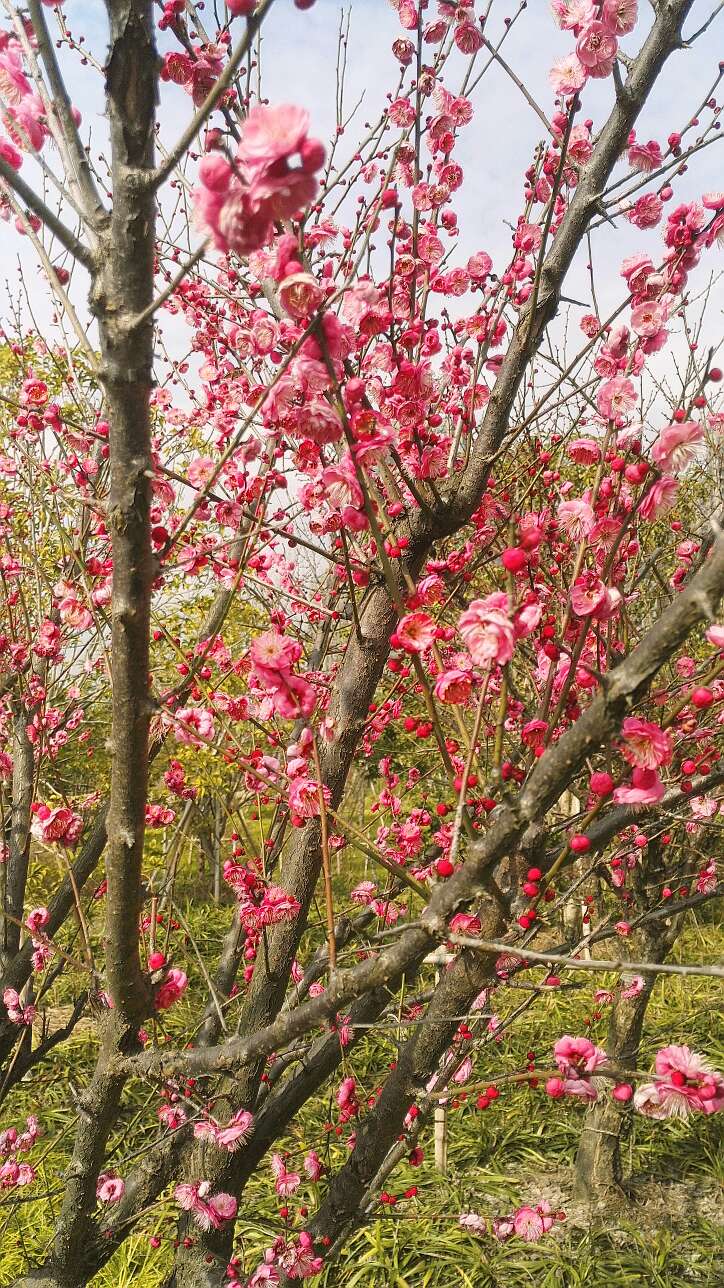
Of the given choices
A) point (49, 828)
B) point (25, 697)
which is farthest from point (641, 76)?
point (25, 697)

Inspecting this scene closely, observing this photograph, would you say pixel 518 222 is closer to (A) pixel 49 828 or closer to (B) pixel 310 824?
(B) pixel 310 824

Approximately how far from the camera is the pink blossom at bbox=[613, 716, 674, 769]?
3.89 ft

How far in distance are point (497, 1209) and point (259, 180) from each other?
5.14m

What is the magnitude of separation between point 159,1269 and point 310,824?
3.16 metres

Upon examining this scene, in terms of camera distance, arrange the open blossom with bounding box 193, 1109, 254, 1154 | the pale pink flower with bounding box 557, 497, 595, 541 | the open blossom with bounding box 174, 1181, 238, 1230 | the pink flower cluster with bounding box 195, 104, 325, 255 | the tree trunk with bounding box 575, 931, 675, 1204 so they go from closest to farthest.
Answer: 1. the pink flower cluster with bounding box 195, 104, 325, 255
2. the pale pink flower with bounding box 557, 497, 595, 541
3. the open blossom with bounding box 193, 1109, 254, 1154
4. the open blossom with bounding box 174, 1181, 238, 1230
5. the tree trunk with bounding box 575, 931, 675, 1204

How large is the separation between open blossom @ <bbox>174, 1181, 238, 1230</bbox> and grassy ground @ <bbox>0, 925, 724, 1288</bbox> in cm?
95

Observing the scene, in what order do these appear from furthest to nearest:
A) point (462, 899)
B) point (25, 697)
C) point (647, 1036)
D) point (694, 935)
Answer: point (694, 935), point (647, 1036), point (25, 697), point (462, 899)

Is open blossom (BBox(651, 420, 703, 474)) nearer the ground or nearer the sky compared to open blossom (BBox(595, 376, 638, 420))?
nearer the ground

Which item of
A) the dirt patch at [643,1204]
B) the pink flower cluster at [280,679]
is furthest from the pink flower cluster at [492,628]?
the dirt patch at [643,1204]

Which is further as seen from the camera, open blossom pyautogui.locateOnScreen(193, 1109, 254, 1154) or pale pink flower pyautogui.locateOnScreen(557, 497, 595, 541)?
open blossom pyautogui.locateOnScreen(193, 1109, 254, 1154)

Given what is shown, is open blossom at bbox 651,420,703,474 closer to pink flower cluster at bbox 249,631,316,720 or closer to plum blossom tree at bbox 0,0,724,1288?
plum blossom tree at bbox 0,0,724,1288

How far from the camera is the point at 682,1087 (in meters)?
1.21

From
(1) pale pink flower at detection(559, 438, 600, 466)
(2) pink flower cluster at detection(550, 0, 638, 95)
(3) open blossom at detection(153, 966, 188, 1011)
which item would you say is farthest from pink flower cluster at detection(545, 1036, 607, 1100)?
(2) pink flower cluster at detection(550, 0, 638, 95)

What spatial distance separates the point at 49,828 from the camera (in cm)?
259
